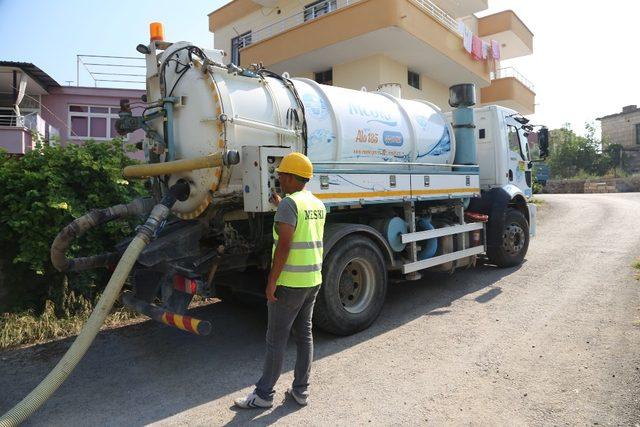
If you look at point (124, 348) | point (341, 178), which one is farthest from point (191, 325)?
point (341, 178)

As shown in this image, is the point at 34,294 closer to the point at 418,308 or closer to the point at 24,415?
the point at 24,415

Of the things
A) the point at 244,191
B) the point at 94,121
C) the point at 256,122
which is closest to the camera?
the point at 244,191

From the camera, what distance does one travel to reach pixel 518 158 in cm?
857

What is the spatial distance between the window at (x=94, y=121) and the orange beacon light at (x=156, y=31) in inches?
622

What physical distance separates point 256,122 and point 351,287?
204 centimetres

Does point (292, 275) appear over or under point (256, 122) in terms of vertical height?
under

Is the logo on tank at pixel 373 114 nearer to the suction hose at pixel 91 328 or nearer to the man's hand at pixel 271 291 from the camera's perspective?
the suction hose at pixel 91 328

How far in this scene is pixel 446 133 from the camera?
6.84 m

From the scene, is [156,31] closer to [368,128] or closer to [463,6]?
[368,128]

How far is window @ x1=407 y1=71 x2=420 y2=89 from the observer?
15500mm

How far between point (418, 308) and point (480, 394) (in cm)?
237

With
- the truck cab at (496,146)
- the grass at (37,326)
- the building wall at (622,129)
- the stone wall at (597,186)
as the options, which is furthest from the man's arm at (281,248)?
the building wall at (622,129)

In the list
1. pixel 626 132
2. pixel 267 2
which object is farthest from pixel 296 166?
pixel 626 132

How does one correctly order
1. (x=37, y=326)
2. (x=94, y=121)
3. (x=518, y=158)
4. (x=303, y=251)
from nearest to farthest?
(x=303, y=251) < (x=37, y=326) < (x=518, y=158) < (x=94, y=121)
